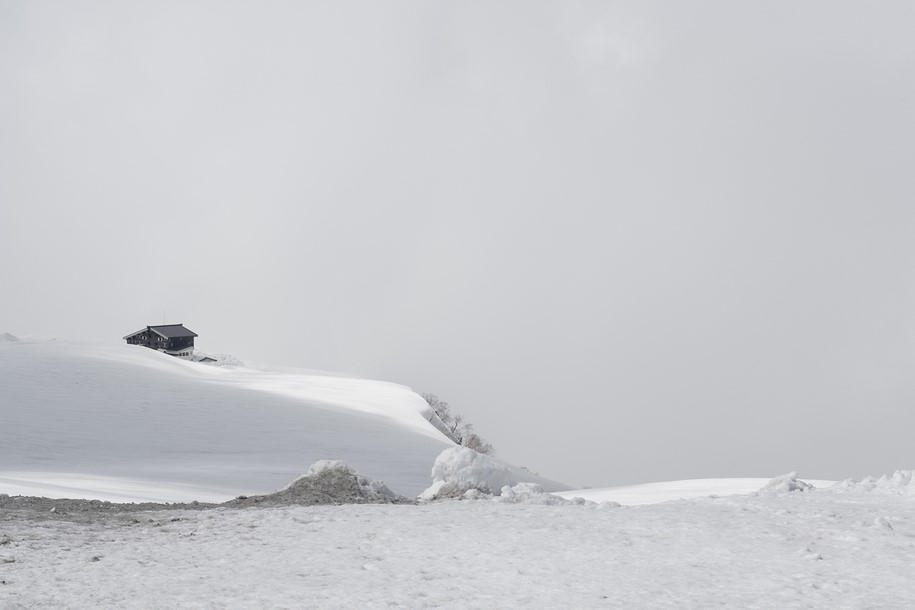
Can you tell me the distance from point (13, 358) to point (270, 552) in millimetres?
26615

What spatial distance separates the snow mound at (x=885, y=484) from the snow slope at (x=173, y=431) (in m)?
10.1

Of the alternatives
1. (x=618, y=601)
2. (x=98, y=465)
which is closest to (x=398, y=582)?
(x=618, y=601)

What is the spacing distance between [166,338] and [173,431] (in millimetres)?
59815

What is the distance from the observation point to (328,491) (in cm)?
1270

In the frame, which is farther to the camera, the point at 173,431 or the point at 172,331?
the point at 172,331

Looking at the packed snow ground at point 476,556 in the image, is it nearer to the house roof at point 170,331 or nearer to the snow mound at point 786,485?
the snow mound at point 786,485

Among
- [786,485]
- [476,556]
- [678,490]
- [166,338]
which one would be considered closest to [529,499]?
[476,556]

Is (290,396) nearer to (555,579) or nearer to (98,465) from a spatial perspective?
(98,465)

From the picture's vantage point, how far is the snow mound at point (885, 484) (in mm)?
11695

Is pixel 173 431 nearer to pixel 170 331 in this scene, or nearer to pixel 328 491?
pixel 328 491

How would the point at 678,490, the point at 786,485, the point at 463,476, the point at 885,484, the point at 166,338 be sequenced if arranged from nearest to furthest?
the point at 885,484
the point at 786,485
the point at 463,476
the point at 678,490
the point at 166,338

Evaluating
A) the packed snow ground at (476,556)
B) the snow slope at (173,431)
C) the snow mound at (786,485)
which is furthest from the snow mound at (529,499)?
the snow slope at (173,431)

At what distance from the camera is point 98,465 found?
65.4ft

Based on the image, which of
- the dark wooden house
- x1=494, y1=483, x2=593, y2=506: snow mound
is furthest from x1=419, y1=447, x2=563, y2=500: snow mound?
the dark wooden house
